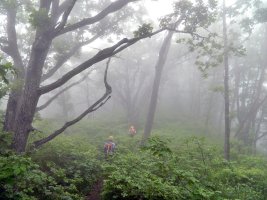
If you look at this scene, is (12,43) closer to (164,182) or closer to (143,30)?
(143,30)

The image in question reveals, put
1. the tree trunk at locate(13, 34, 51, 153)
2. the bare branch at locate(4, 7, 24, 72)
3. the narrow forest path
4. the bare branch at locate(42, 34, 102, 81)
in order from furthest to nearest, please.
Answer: the bare branch at locate(42, 34, 102, 81), the bare branch at locate(4, 7, 24, 72), the tree trunk at locate(13, 34, 51, 153), the narrow forest path

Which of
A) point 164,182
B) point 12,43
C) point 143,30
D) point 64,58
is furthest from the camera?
point 64,58

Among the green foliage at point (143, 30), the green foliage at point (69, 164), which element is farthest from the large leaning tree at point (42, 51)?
the green foliage at point (69, 164)

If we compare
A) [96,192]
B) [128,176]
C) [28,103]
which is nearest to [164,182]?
[128,176]

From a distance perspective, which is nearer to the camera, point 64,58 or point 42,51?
point 42,51

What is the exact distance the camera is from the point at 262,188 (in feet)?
33.4

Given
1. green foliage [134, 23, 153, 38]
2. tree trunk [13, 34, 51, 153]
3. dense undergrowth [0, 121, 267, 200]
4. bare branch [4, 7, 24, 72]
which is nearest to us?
dense undergrowth [0, 121, 267, 200]

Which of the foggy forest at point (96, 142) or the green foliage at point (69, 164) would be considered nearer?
the foggy forest at point (96, 142)

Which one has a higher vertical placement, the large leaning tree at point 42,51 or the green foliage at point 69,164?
the large leaning tree at point 42,51

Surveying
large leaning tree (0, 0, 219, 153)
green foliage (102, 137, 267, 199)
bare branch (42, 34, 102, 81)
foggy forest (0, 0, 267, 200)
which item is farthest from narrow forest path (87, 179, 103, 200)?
bare branch (42, 34, 102, 81)

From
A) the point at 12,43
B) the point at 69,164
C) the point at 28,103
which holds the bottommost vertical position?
the point at 69,164

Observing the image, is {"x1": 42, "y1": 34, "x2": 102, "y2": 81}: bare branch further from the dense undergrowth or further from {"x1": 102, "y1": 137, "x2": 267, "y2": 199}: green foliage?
{"x1": 102, "y1": 137, "x2": 267, "y2": 199}: green foliage

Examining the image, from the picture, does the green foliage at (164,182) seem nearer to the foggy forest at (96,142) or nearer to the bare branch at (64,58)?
the foggy forest at (96,142)

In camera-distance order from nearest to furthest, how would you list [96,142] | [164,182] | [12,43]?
[164,182], [12,43], [96,142]
